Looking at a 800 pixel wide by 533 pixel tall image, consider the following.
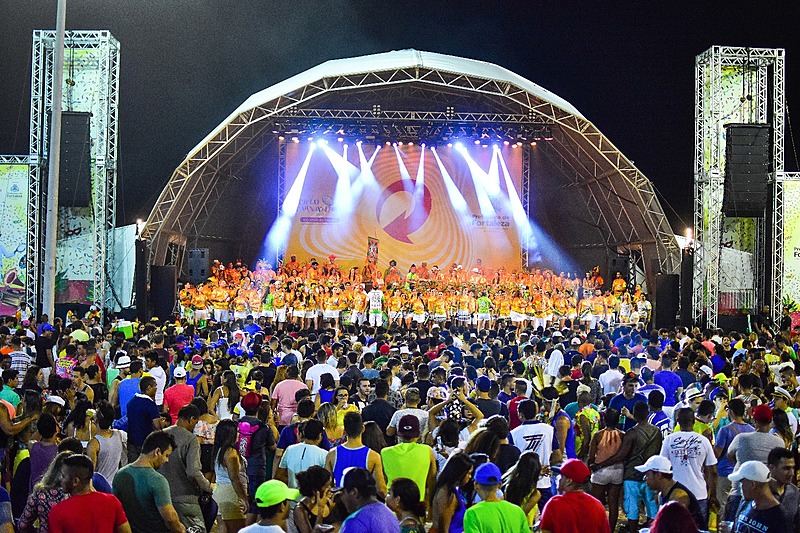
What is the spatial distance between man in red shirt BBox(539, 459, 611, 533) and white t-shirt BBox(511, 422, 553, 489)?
197cm

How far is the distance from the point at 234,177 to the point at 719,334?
1755 centimetres

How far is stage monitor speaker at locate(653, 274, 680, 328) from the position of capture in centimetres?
2538

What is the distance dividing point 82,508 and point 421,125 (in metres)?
23.3

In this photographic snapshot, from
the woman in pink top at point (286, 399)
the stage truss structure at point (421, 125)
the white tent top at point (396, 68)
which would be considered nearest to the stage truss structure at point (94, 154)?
the stage truss structure at point (421, 125)

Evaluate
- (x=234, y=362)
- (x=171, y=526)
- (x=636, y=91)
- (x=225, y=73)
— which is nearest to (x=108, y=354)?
(x=234, y=362)

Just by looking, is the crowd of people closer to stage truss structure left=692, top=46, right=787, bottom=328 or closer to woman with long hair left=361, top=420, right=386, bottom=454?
woman with long hair left=361, top=420, right=386, bottom=454

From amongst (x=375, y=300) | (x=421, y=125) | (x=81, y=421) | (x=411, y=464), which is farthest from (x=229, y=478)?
(x=421, y=125)

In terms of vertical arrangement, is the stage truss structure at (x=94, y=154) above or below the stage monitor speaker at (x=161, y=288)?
above

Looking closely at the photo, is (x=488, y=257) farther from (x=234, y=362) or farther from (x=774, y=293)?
(x=234, y=362)

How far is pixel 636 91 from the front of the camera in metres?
34.4

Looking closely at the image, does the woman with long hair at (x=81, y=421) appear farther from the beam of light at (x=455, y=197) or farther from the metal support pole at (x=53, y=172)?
the beam of light at (x=455, y=197)

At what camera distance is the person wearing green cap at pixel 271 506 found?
15.2 ft

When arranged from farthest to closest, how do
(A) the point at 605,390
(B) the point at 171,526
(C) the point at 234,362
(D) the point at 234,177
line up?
(D) the point at 234,177 < (C) the point at 234,362 < (A) the point at 605,390 < (B) the point at 171,526

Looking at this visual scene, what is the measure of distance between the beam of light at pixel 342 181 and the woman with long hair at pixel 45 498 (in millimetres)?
25085
